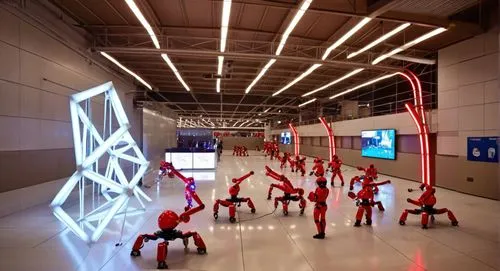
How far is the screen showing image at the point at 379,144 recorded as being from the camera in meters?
16.1

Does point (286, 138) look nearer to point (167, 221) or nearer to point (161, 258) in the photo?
point (167, 221)

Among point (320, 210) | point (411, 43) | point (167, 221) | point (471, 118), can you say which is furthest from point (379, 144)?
point (167, 221)

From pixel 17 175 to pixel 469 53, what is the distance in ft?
44.2

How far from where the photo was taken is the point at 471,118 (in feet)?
36.0

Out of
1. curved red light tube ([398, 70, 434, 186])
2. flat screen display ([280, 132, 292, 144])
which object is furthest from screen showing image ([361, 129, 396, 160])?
flat screen display ([280, 132, 292, 144])

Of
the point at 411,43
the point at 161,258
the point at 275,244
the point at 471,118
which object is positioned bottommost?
the point at 275,244

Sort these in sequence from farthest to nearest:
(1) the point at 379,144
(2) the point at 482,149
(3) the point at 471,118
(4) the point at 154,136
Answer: (4) the point at 154,136 < (1) the point at 379,144 < (3) the point at 471,118 < (2) the point at 482,149

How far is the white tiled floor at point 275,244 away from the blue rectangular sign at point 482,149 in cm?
234

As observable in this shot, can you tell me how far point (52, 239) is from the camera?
5.85 meters

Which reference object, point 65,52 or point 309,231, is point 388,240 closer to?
point 309,231

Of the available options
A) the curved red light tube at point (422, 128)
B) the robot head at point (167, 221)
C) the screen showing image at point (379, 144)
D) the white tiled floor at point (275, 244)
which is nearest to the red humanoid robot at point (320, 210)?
the white tiled floor at point (275, 244)

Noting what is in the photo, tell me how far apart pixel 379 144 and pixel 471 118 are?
21.5 feet

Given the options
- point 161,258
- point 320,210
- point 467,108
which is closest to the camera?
point 161,258

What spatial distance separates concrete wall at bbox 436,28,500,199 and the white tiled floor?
2641 millimetres
